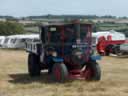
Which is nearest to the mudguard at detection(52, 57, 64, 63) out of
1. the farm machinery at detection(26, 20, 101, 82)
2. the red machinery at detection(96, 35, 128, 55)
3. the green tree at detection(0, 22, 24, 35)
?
the farm machinery at detection(26, 20, 101, 82)

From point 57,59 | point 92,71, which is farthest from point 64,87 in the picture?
point 92,71

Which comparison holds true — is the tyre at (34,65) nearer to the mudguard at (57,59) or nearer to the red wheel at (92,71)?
the mudguard at (57,59)

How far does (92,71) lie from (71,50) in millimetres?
1257

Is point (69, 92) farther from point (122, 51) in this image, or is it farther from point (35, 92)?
point (122, 51)

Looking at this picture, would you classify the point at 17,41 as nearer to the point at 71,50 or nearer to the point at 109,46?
the point at 109,46

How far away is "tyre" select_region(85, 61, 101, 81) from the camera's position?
18120mm

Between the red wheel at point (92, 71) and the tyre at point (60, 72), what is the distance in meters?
1.20

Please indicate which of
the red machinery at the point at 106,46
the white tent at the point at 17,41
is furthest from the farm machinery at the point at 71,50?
the white tent at the point at 17,41

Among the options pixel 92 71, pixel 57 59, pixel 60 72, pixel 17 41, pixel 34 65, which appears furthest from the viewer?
pixel 17 41

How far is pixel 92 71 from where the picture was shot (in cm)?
1845

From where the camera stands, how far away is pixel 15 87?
16.3m

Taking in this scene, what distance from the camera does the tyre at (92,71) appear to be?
18.1 metres

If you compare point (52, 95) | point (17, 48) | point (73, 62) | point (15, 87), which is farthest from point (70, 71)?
point (17, 48)

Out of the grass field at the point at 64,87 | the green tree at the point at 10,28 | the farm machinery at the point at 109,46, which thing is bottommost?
the green tree at the point at 10,28
